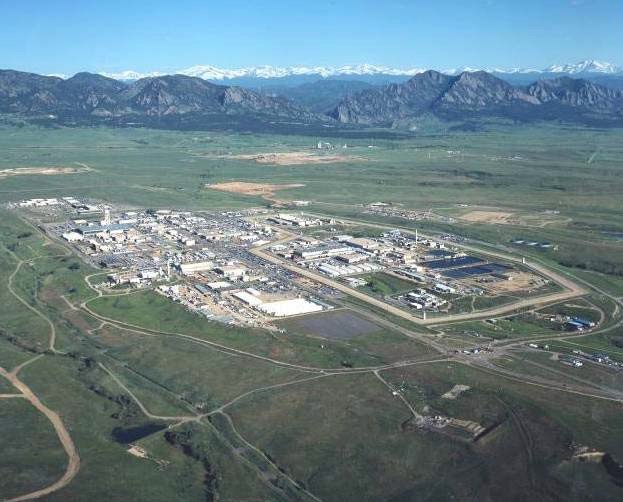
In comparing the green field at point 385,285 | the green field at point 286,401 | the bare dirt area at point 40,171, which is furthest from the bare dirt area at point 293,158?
the green field at point 385,285

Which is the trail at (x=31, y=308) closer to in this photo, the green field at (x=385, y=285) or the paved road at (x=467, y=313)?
the paved road at (x=467, y=313)

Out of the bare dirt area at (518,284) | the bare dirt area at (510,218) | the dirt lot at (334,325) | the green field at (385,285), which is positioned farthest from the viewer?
the bare dirt area at (510,218)

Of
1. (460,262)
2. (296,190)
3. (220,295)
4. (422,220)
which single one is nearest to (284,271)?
(220,295)

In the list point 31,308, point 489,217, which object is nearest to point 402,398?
point 31,308

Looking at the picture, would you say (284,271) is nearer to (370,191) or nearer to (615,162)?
(370,191)

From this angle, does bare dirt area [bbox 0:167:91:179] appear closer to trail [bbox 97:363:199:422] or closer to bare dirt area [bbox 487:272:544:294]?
bare dirt area [bbox 487:272:544:294]

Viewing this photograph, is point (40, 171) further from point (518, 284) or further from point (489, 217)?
point (518, 284)
